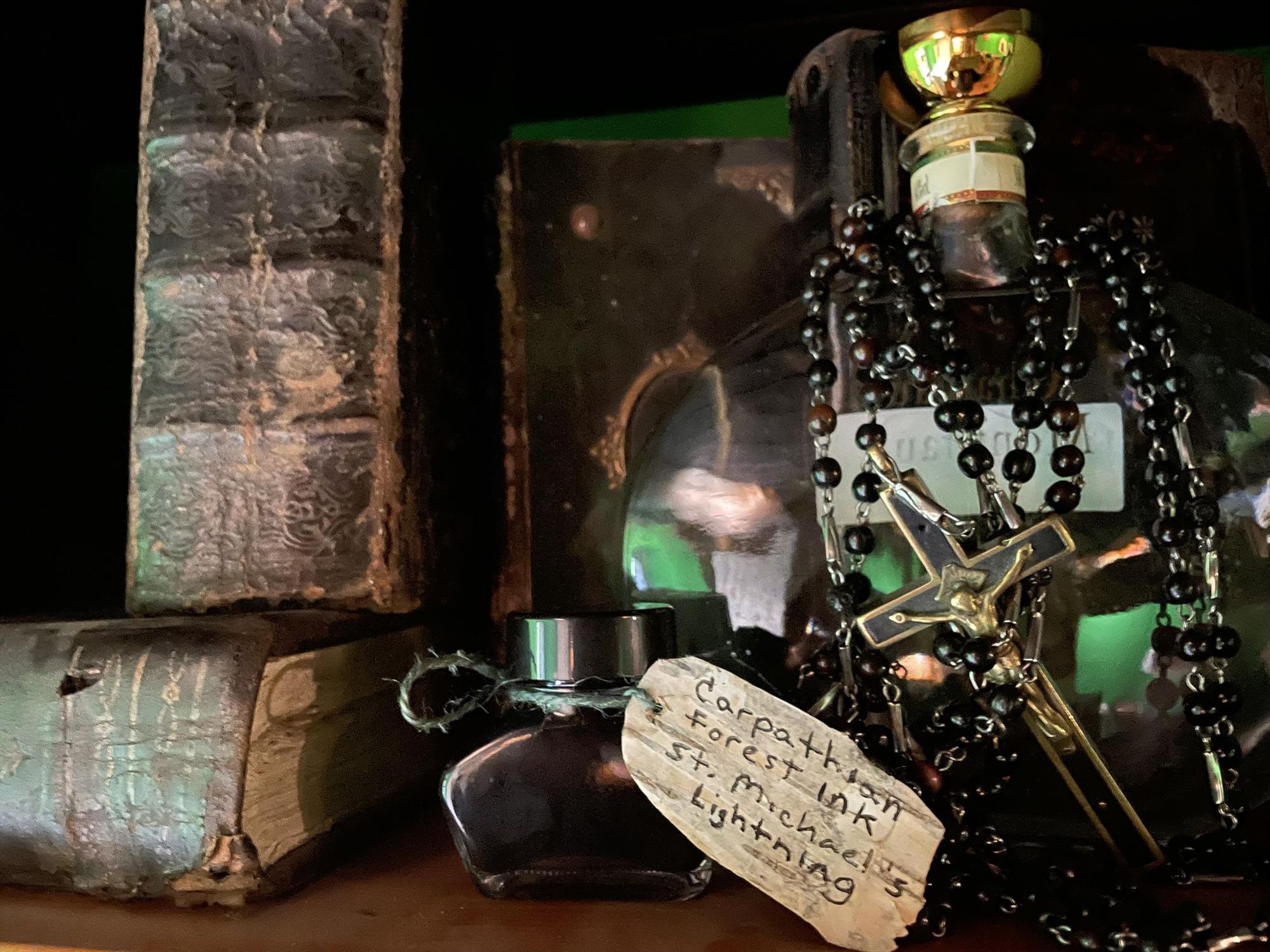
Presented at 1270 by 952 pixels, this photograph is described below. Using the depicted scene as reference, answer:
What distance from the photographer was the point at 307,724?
44 centimetres

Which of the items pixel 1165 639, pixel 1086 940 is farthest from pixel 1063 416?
pixel 1086 940

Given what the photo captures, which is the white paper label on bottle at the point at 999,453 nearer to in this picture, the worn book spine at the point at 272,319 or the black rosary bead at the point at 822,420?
the black rosary bead at the point at 822,420

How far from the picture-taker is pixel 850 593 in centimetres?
43

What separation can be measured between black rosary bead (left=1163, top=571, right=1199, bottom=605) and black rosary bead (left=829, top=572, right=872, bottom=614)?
5.2 inches

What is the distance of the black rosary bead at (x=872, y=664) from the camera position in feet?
1.40

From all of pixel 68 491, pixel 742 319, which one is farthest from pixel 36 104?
pixel 742 319

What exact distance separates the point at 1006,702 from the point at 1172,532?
0.36 feet

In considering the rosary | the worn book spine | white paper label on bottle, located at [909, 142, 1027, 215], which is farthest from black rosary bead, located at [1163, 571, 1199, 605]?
the worn book spine

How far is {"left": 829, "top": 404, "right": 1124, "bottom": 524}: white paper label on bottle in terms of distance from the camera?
444 mm

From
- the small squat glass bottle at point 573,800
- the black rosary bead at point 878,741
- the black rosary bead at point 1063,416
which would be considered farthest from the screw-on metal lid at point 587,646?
the black rosary bead at point 1063,416

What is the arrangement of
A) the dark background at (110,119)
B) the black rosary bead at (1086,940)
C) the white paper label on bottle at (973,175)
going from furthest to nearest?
the dark background at (110,119) → the white paper label on bottle at (973,175) → the black rosary bead at (1086,940)

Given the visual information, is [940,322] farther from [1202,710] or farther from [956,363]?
[1202,710]

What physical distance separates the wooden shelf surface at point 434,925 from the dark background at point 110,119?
10.8 inches

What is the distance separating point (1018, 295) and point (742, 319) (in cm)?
23
